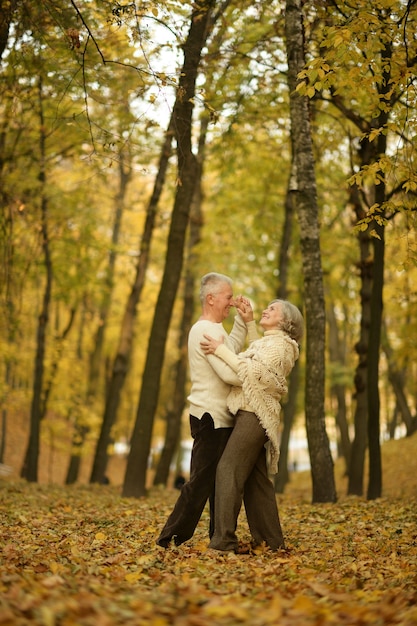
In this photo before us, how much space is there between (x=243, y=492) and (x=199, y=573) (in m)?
1.38

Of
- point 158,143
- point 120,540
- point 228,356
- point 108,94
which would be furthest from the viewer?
point 158,143

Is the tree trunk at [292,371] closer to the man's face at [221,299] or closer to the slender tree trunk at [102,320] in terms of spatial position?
the slender tree trunk at [102,320]

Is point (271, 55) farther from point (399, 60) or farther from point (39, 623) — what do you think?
point (39, 623)

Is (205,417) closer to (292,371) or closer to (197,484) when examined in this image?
(197,484)

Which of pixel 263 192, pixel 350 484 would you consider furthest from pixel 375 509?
pixel 263 192

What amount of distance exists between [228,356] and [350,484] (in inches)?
325

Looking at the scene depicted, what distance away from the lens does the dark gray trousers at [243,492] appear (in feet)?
19.6

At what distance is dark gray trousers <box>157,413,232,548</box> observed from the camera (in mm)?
6117

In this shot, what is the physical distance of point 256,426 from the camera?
19.9 feet

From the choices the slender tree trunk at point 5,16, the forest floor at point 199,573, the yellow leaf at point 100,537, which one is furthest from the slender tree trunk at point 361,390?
the yellow leaf at point 100,537

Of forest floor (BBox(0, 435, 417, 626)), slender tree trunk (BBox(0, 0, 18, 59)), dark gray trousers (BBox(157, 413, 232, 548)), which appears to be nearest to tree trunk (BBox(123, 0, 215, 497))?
forest floor (BBox(0, 435, 417, 626))

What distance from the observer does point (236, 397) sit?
6141 millimetres

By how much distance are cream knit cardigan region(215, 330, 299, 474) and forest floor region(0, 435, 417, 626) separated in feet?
3.67

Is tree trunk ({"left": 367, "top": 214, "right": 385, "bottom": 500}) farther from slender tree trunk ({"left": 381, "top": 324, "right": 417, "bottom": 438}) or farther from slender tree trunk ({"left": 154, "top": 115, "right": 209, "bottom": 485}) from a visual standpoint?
slender tree trunk ({"left": 381, "top": 324, "right": 417, "bottom": 438})
